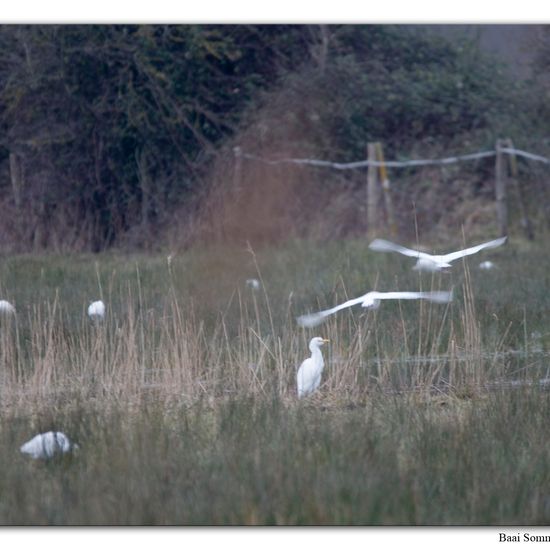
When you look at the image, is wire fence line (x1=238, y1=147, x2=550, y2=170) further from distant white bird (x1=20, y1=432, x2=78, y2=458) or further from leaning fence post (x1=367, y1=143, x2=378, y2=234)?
distant white bird (x1=20, y1=432, x2=78, y2=458)

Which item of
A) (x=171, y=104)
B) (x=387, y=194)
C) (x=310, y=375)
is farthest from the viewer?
(x=171, y=104)

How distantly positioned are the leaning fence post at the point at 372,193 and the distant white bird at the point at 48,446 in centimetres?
887

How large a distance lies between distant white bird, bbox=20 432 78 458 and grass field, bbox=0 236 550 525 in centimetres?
5

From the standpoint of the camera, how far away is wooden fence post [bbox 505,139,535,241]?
13383 mm

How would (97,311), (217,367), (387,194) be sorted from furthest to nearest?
(387,194) → (97,311) → (217,367)

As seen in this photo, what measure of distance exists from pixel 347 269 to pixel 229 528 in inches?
235

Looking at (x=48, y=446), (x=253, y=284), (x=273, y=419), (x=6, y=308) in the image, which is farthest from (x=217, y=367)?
(x=253, y=284)

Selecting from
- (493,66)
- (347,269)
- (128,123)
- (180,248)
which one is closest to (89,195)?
(128,123)

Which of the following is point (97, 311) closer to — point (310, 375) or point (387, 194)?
point (310, 375)

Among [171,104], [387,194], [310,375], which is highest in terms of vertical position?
[171,104]

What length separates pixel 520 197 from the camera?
543 inches

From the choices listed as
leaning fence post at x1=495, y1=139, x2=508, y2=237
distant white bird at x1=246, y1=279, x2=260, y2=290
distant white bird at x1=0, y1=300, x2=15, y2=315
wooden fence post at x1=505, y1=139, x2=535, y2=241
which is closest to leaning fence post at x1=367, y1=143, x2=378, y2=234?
leaning fence post at x1=495, y1=139, x2=508, y2=237

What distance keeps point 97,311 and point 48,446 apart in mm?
2775

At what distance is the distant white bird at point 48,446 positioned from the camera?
15.5ft
